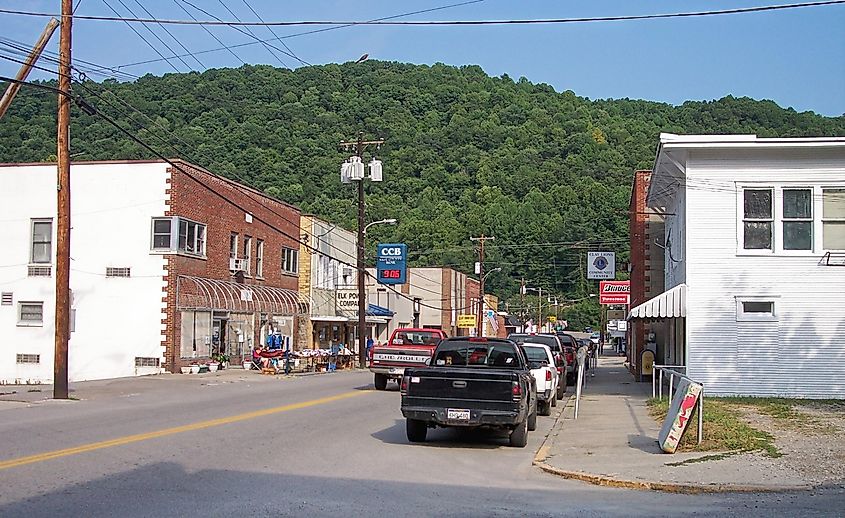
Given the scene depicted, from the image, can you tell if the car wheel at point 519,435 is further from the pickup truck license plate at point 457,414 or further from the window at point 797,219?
the window at point 797,219

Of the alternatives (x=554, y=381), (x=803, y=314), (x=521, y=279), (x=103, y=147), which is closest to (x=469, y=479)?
(x=554, y=381)

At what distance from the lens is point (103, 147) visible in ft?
112

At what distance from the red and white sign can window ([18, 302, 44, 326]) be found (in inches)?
1090

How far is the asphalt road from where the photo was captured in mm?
9867

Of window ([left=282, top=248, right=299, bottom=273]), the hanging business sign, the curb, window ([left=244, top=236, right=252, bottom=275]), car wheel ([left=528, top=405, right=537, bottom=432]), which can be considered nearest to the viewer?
the curb

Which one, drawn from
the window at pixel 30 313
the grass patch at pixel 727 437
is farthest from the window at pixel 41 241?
the grass patch at pixel 727 437

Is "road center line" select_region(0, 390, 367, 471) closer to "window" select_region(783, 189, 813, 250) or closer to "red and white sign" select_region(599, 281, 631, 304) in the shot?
"window" select_region(783, 189, 813, 250)

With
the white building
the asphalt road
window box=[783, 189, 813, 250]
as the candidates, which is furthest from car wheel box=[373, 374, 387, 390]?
window box=[783, 189, 813, 250]

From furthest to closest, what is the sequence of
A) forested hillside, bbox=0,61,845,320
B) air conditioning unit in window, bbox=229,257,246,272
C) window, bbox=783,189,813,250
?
air conditioning unit in window, bbox=229,257,246,272 → forested hillside, bbox=0,61,845,320 → window, bbox=783,189,813,250

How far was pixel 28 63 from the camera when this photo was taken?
22.3 m

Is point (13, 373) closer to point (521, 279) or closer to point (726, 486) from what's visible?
point (726, 486)

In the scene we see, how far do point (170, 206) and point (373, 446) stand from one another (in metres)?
23.9

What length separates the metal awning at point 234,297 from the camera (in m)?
37.6

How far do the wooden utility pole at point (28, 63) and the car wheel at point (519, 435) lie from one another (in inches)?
555
